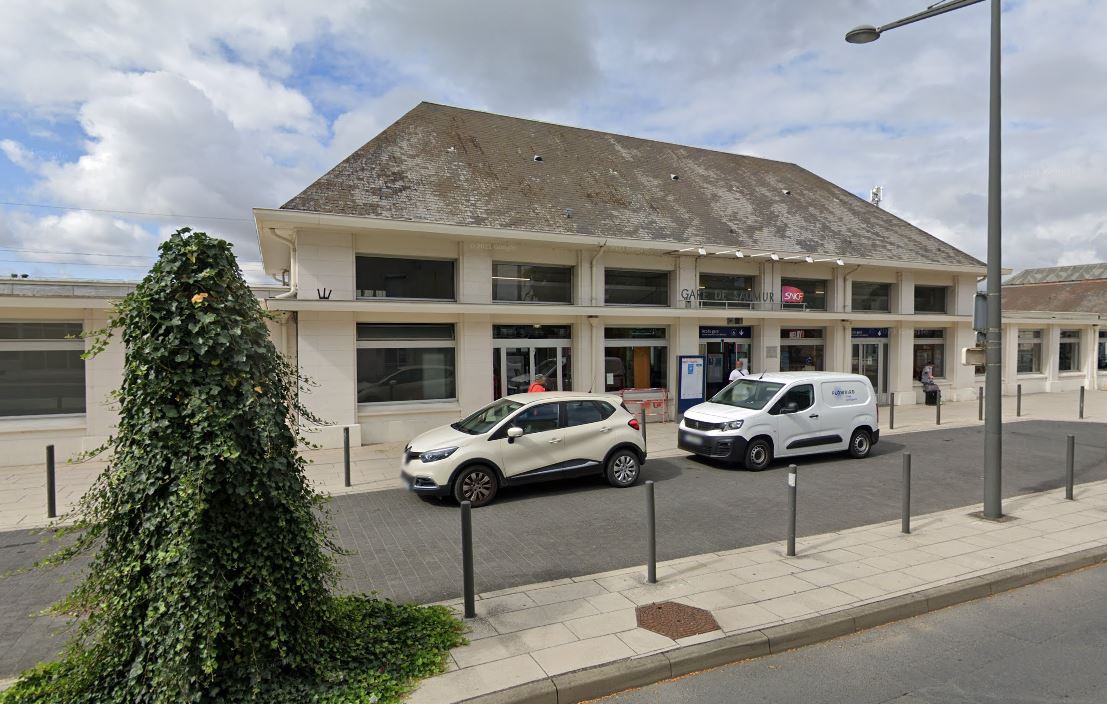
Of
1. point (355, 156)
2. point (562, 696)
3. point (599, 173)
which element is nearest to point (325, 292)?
point (355, 156)

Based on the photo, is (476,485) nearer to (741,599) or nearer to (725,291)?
(741,599)

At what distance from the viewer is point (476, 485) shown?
28.5 feet

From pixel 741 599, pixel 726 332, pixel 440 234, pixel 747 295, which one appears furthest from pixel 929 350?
pixel 741 599

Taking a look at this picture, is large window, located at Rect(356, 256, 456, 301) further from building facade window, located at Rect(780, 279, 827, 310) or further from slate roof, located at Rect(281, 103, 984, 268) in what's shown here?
building facade window, located at Rect(780, 279, 827, 310)

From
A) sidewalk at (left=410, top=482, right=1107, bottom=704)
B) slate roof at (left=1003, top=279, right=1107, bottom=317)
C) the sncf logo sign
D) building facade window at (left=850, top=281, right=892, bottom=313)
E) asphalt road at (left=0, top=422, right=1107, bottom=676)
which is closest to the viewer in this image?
sidewalk at (left=410, top=482, right=1107, bottom=704)

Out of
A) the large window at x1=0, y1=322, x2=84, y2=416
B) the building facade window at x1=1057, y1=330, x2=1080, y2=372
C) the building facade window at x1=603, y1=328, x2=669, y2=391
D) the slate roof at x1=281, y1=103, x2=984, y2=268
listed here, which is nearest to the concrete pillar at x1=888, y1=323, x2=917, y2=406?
the slate roof at x1=281, y1=103, x2=984, y2=268

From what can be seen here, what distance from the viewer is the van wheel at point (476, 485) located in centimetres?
855

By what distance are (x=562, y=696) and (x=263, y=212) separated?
11.2m

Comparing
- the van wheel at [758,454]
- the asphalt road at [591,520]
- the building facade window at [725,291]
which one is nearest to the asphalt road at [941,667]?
the asphalt road at [591,520]

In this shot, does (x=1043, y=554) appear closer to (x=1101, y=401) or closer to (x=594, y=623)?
(x=594, y=623)

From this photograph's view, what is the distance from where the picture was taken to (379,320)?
13.7 metres

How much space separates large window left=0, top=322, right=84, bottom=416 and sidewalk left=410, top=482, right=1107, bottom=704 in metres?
11.6

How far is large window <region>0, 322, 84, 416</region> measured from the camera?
1188cm

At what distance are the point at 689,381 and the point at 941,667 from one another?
12.2 metres
